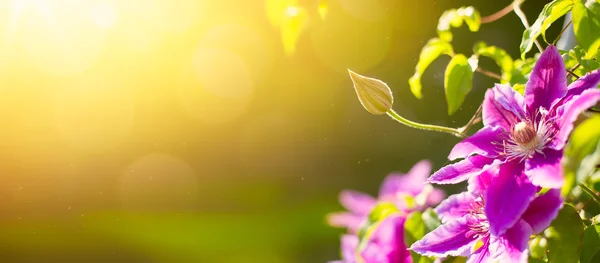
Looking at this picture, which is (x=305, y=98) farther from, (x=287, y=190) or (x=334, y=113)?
(x=287, y=190)

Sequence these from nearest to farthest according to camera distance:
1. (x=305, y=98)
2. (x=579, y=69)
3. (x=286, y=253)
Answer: (x=579, y=69)
(x=286, y=253)
(x=305, y=98)

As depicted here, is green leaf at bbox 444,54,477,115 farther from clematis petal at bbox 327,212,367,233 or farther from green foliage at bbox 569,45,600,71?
clematis petal at bbox 327,212,367,233

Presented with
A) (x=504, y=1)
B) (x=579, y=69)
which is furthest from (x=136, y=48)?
(x=579, y=69)

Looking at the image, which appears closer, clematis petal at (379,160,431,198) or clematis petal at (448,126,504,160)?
clematis petal at (448,126,504,160)

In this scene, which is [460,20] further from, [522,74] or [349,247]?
[349,247]

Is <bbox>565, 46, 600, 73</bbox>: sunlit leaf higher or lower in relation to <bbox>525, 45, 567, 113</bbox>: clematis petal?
higher

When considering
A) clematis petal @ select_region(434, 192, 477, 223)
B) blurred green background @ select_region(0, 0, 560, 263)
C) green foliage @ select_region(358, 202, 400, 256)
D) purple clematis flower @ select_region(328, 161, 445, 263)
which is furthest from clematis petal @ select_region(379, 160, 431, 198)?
blurred green background @ select_region(0, 0, 560, 263)
